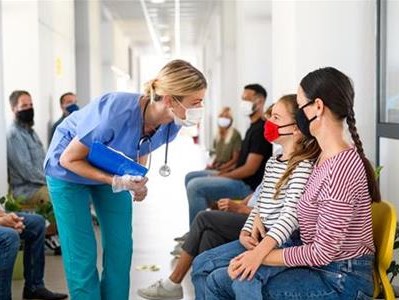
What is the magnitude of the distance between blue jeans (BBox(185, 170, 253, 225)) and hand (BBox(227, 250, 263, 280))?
2523 mm

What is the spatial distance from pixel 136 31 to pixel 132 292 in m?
13.4

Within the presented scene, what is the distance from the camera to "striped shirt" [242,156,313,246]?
2.25 meters

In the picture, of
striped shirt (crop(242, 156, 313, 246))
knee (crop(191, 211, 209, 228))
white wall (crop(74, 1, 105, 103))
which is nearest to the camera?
striped shirt (crop(242, 156, 313, 246))

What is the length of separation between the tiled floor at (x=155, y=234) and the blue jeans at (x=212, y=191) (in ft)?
1.47

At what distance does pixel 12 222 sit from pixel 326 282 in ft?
6.16

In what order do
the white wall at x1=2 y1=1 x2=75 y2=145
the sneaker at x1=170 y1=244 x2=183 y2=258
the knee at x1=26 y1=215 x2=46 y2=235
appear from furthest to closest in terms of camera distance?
the white wall at x1=2 y1=1 x2=75 y2=145
the sneaker at x1=170 y1=244 x2=183 y2=258
the knee at x1=26 y1=215 x2=46 y2=235

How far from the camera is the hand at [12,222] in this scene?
329 cm

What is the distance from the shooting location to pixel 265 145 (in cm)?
443

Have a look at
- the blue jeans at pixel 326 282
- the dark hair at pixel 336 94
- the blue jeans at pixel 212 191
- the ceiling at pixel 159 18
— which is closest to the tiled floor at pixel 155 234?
the blue jeans at pixel 212 191

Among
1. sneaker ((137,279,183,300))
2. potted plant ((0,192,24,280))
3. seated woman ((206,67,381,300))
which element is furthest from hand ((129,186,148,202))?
potted plant ((0,192,24,280))

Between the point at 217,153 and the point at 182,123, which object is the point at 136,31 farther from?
the point at 182,123

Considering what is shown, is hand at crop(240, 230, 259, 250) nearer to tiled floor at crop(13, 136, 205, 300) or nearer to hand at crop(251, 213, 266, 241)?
hand at crop(251, 213, 266, 241)

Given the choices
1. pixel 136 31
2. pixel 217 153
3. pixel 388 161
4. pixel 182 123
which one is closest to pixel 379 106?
pixel 388 161

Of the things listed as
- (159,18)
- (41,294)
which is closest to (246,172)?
(41,294)
